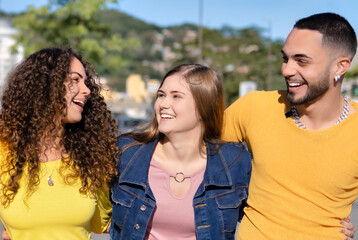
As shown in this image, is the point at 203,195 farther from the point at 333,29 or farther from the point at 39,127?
the point at 333,29

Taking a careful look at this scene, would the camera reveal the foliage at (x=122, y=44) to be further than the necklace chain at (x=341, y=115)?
Yes

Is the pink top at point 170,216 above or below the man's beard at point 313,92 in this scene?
below

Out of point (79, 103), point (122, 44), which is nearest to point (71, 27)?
point (122, 44)

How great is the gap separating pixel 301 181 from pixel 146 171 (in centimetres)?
93

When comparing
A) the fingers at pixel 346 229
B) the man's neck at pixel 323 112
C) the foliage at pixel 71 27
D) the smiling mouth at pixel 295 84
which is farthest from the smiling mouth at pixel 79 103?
the foliage at pixel 71 27

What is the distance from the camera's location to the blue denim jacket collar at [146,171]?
9.89 ft

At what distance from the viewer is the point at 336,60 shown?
9.49 ft

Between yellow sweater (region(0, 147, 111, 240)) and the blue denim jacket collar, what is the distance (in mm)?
293

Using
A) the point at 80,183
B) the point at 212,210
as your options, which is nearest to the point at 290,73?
the point at 212,210

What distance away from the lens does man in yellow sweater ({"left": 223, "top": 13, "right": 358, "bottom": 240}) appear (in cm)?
276

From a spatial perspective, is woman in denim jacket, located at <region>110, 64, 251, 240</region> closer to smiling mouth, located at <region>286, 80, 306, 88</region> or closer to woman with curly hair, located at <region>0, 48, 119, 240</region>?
woman with curly hair, located at <region>0, 48, 119, 240</region>

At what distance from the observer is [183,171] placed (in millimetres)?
3119

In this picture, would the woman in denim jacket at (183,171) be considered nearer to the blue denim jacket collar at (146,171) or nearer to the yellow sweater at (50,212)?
the blue denim jacket collar at (146,171)

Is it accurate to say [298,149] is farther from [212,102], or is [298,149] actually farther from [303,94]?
[212,102]
